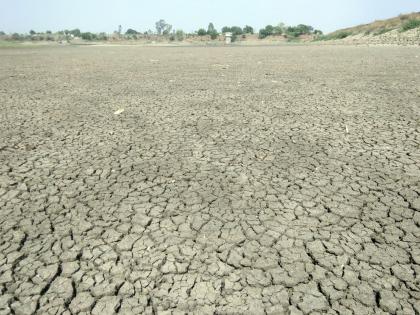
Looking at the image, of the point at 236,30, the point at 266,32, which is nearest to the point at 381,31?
the point at 266,32

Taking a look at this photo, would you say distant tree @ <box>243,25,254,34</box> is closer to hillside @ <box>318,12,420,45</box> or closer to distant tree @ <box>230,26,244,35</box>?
distant tree @ <box>230,26,244,35</box>

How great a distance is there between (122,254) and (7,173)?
1969mm

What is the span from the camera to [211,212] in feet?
8.98

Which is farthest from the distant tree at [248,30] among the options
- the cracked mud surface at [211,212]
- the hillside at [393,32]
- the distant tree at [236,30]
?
the cracked mud surface at [211,212]

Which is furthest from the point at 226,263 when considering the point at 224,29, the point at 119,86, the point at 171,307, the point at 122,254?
the point at 224,29

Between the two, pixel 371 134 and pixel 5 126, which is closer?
pixel 371 134

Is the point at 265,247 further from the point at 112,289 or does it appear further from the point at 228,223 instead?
the point at 112,289

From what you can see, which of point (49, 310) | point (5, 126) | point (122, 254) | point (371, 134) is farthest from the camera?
point (5, 126)

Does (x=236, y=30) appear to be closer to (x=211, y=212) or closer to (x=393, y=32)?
(x=393, y=32)

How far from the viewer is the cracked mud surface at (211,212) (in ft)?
6.29

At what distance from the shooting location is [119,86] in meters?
8.65

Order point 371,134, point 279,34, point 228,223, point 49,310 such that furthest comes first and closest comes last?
point 279,34, point 371,134, point 228,223, point 49,310

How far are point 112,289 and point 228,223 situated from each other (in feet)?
3.22

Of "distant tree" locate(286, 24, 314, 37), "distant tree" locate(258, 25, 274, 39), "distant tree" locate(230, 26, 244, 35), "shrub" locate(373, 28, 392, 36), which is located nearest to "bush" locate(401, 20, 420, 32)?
"shrub" locate(373, 28, 392, 36)
